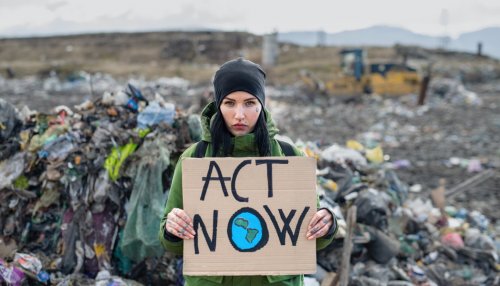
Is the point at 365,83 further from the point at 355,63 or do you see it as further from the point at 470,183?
the point at 470,183

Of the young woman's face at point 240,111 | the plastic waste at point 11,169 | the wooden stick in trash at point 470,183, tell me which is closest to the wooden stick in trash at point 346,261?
the young woman's face at point 240,111

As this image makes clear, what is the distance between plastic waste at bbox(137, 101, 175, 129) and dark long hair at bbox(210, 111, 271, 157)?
7.83 ft

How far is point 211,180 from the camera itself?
1.84m

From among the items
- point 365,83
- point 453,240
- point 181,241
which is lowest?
point 181,241

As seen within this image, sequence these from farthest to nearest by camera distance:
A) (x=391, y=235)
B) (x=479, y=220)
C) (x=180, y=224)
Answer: (x=479, y=220)
(x=391, y=235)
(x=180, y=224)

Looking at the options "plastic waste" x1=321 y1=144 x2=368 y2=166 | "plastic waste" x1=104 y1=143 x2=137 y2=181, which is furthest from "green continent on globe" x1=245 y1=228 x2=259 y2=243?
"plastic waste" x1=321 y1=144 x2=368 y2=166

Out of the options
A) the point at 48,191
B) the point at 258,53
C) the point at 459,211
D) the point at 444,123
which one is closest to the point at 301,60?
the point at 258,53

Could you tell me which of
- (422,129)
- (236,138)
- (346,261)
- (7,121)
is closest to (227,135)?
(236,138)

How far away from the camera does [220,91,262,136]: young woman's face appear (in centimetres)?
180

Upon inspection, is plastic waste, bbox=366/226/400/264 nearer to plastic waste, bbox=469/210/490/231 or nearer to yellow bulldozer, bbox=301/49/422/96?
plastic waste, bbox=469/210/490/231

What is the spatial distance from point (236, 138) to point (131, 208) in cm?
212

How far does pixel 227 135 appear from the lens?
73.2 inches

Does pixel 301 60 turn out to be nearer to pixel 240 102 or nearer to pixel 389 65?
pixel 389 65

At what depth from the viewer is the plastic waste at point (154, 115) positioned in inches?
163
